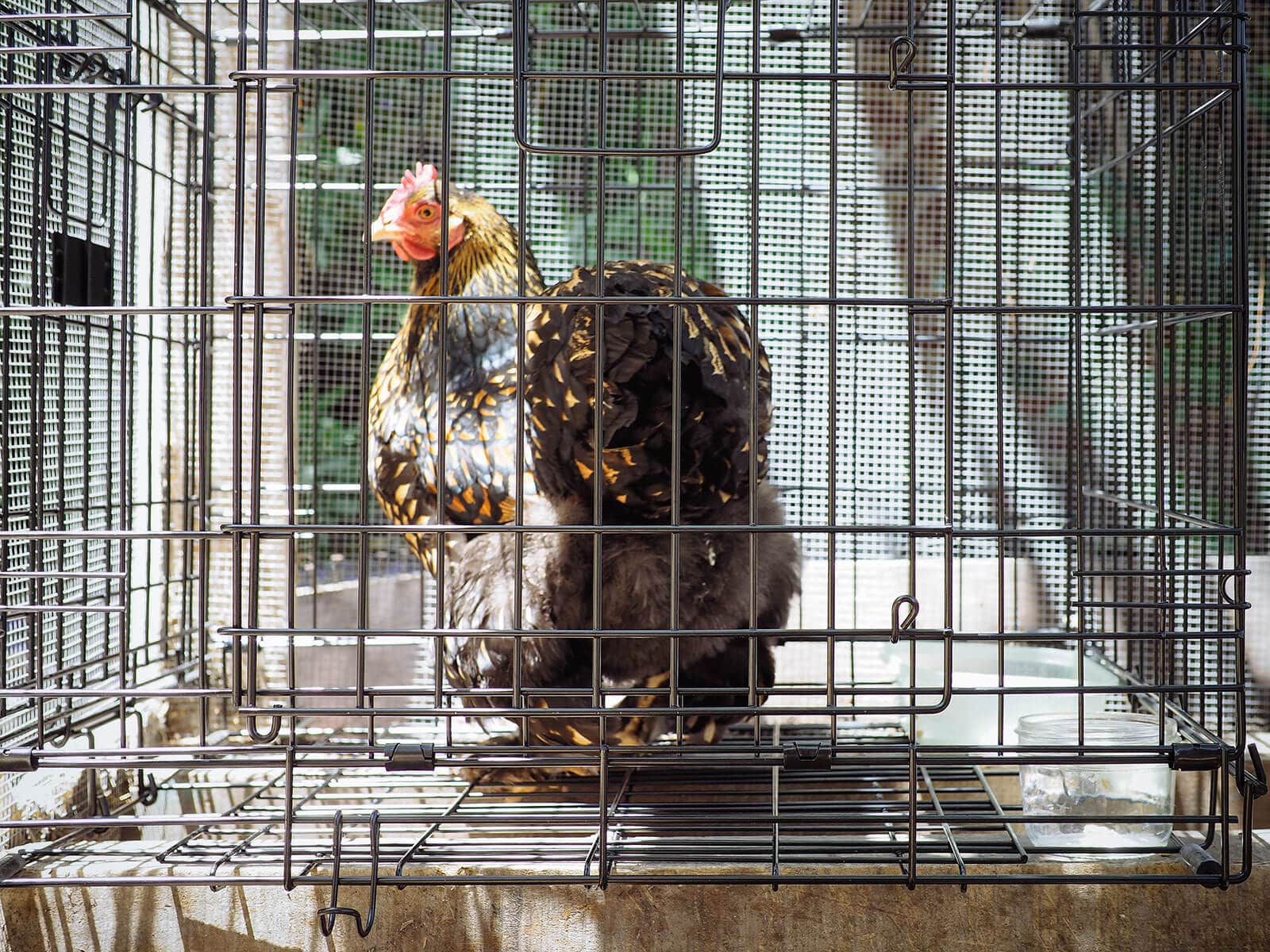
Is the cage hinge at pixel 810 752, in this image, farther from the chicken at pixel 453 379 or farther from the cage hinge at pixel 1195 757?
the chicken at pixel 453 379

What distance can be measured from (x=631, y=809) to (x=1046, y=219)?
1584mm

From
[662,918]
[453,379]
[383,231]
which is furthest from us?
[383,231]

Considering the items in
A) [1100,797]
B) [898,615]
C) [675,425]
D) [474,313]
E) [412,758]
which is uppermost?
[474,313]

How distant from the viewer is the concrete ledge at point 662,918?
1146 millimetres

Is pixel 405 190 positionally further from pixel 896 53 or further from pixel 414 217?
pixel 896 53

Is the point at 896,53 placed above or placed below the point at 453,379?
above

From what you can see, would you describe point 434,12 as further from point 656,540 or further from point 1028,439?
point 1028,439

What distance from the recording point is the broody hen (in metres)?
1.39

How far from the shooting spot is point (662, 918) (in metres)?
1.16

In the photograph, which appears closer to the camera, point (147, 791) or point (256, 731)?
point (256, 731)

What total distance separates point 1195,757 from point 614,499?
30.9 inches

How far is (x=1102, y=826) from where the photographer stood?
1.29 meters

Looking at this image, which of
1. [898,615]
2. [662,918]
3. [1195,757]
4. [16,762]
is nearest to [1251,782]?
[1195,757]

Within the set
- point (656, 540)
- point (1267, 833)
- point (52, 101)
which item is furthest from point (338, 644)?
point (1267, 833)
